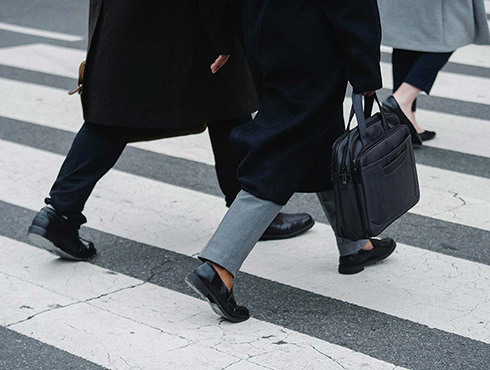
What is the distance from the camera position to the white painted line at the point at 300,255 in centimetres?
369

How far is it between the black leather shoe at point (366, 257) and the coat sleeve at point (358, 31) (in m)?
0.88

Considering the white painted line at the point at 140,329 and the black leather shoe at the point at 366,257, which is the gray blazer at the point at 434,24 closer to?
the black leather shoe at the point at 366,257

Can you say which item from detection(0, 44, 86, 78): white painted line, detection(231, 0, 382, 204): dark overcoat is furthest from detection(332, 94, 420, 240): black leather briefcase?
detection(0, 44, 86, 78): white painted line

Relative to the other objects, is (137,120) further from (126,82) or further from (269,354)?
(269,354)

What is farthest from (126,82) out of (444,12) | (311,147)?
(444,12)

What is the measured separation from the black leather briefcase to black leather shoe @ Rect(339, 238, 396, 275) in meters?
0.46

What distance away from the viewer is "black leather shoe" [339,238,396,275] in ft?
13.1

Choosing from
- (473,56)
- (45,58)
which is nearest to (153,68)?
(45,58)

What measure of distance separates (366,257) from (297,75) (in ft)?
3.03

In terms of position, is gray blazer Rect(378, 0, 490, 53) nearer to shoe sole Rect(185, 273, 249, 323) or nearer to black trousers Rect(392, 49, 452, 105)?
black trousers Rect(392, 49, 452, 105)

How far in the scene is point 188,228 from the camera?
455 cm

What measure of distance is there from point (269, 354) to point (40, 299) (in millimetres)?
943

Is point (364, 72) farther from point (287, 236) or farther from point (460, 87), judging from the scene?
point (460, 87)

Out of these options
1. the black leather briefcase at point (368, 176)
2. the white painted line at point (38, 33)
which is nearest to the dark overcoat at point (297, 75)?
the black leather briefcase at point (368, 176)
